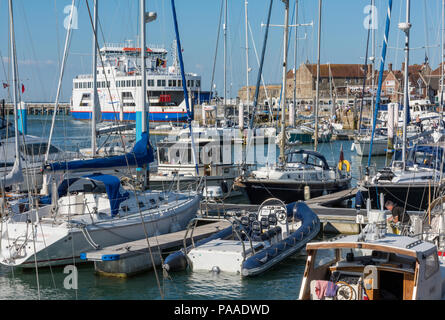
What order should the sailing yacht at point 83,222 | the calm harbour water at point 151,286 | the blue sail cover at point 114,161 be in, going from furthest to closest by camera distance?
the blue sail cover at point 114,161
the sailing yacht at point 83,222
the calm harbour water at point 151,286

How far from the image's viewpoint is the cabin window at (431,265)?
1049 centimetres

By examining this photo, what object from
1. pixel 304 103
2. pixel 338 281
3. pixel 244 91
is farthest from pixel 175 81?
pixel 338 281

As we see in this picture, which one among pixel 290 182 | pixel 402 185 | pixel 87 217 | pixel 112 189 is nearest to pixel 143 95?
pixel 112 189

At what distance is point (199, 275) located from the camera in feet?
53.0

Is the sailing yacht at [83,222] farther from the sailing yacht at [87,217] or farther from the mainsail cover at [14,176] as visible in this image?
the mainsail cover at [14,176]

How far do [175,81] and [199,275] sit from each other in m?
74.4

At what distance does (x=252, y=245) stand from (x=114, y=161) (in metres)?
6.17

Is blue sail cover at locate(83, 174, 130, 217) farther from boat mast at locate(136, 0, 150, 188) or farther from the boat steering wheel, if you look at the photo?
the boat steering wheel

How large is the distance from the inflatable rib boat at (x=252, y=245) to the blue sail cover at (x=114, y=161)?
12.0 feet

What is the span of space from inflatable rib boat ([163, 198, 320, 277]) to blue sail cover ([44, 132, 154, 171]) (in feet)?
12.0

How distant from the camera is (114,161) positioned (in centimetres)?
2053

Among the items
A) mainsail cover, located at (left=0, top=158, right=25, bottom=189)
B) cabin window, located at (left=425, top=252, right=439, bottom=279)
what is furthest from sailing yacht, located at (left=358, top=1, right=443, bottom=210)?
mainsail cover, located at (left=0, top=158, right=25, bottom=189)

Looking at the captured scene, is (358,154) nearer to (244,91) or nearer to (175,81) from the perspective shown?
(175,81)

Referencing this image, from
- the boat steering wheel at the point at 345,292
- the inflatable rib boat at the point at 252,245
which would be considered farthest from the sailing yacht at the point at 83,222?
the boat steering wheel at the point at 345,292
